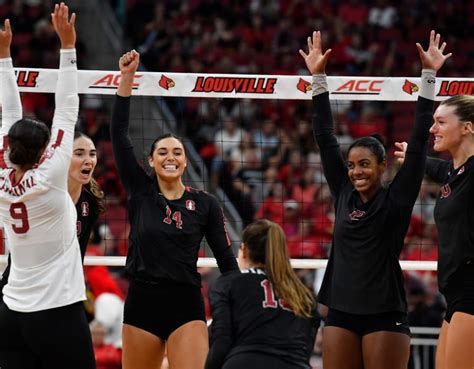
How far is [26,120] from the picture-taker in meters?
5.38

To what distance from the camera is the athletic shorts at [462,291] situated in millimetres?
5957

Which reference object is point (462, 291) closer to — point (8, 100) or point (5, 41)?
point (8, 100)

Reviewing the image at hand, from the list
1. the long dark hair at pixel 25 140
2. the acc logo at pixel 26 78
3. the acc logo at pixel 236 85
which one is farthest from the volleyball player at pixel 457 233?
the acc logo at pixel 26 78

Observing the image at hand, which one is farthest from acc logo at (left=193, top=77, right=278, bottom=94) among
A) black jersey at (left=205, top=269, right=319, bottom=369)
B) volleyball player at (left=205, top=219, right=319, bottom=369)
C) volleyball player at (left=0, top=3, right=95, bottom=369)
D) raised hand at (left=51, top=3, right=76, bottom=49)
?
black jersey at (left=205, top=269, right=319, bottom=369)

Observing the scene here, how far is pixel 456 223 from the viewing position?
6023 mm

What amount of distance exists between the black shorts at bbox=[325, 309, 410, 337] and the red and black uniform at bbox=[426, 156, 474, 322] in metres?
0.29

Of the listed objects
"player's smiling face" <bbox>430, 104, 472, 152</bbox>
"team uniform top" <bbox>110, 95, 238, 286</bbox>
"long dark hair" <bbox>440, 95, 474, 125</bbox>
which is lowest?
"team uniform top" <bbox>110, 95, 238, 286</bbox>

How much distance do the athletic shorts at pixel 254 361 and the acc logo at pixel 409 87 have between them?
3.13 meters

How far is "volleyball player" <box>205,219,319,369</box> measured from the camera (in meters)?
5.30

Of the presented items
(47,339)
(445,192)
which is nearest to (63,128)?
(47,339)

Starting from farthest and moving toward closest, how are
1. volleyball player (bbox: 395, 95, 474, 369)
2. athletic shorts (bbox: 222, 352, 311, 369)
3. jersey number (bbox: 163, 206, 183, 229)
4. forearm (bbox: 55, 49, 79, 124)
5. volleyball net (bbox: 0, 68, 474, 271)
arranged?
volleyball net (bbox: 0, 68, 474, 271) → jersey number (bbox: 163, 206, 183, 229) → volleyball player (bbox: 395, 95, 474, 369) → forearm (bbox: 55, 49, 79, 124) → athletic shorts (bbox: 222, 352, 311, 369)

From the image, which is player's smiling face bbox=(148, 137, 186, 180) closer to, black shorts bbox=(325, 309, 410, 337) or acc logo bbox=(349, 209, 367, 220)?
acc logo bbox=(349, 209, 367, 220)

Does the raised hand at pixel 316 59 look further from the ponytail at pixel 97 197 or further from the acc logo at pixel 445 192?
the ponytail at pixel 97 197

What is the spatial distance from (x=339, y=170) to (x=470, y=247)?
3.36 feet
